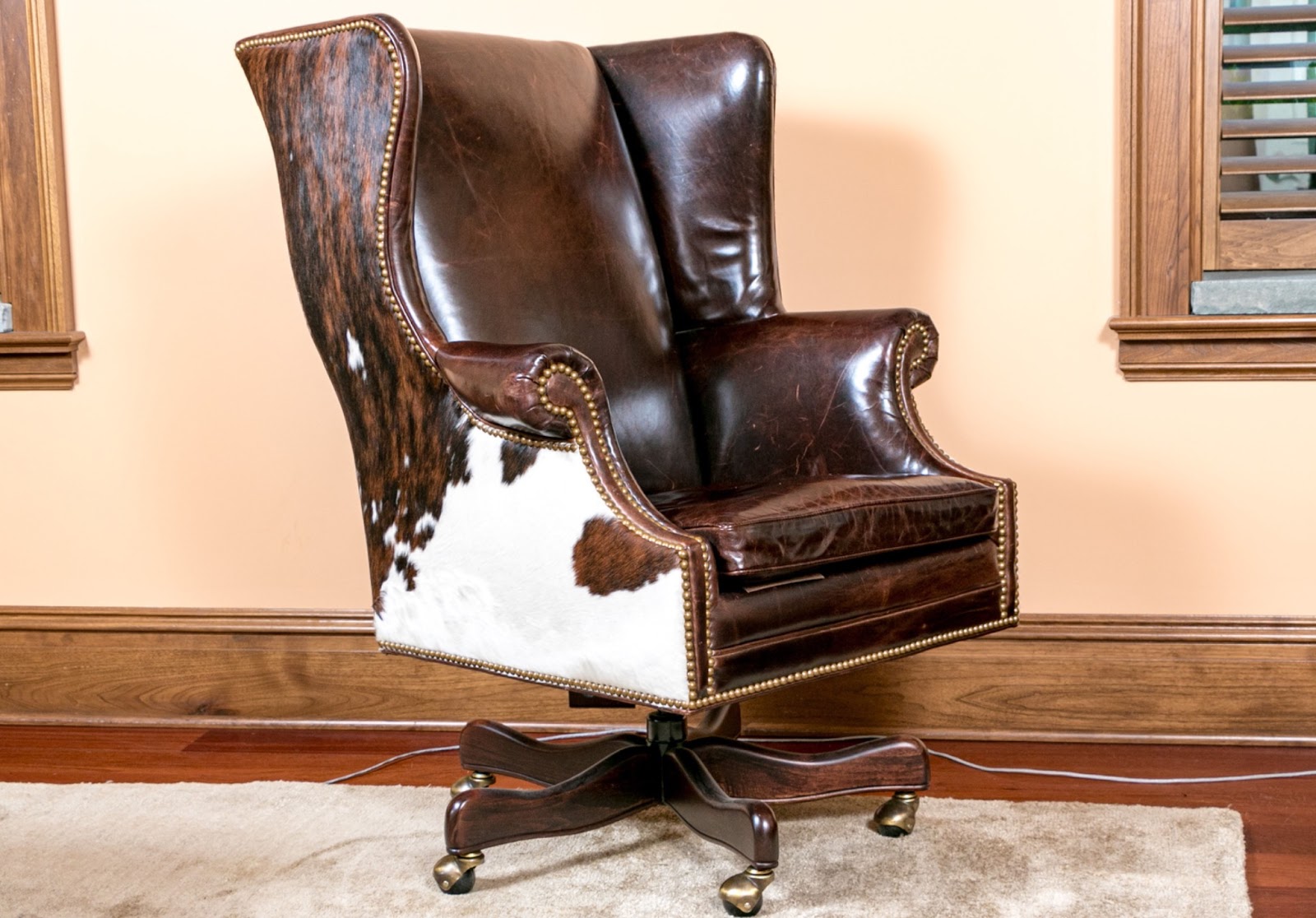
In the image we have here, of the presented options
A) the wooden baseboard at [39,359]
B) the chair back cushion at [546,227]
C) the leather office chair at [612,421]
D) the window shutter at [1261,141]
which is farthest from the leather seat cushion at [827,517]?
the wooden baseboard at [39,359]

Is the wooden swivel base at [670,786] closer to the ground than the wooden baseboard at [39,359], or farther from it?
closer to the ground

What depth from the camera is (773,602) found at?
5.02 ft

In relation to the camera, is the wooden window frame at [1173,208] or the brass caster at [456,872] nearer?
the brass caster at [456,872]

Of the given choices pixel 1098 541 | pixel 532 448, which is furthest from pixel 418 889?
pixel 1098 541

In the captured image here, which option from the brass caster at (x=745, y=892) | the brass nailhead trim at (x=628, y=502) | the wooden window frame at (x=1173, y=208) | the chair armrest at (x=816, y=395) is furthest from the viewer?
the wooden window frame at (x=1173, y=208)

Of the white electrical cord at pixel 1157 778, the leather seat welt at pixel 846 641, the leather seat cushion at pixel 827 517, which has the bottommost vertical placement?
the white electrical cord at pixel 1157 778

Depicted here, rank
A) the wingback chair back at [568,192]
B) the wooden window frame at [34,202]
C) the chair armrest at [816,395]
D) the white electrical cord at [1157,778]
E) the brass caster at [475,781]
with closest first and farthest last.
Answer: the wingback chair back at [568,192], the chair armrest at [816,395], the brass caster at [475,781], the white electrical cord at [1157,778], the wooden window frame at [34,202]

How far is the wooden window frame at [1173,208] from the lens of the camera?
2.30 meters

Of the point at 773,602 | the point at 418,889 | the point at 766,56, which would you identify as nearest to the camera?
the point at 773,602

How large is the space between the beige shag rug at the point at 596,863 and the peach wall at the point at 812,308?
1.89 feet

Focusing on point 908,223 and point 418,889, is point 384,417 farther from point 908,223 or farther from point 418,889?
point 908,223

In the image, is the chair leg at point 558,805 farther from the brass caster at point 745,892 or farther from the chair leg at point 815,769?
the brass caster at point 745,892

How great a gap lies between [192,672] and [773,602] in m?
1.48


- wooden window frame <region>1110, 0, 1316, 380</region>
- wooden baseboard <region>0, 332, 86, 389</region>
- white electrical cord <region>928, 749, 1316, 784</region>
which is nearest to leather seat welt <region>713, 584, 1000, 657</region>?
white electrical cord <region>928, 749, 1316, 784</region>
